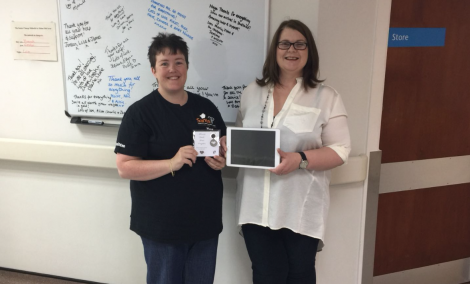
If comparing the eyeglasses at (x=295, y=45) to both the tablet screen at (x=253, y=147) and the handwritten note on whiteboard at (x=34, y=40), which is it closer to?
the tablet screen at (x=253, y=147)

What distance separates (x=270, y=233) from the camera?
1575mm

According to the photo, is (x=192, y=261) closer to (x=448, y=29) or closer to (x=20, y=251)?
(x=20, y=251)

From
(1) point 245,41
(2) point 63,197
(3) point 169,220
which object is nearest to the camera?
(3) point 169,220

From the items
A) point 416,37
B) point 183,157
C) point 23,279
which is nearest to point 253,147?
point 183,157

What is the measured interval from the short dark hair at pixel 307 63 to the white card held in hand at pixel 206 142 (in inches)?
13.7

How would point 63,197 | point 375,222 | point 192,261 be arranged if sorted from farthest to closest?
point 63,197, point 375,222, point 192,261

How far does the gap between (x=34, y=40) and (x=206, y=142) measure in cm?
150

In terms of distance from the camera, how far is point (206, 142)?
1.47 meters

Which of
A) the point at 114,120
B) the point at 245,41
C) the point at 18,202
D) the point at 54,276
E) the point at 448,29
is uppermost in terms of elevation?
the point at 448,29

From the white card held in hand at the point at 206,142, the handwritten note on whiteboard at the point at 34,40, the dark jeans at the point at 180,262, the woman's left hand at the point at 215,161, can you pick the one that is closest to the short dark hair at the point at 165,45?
the white card held in hand at the point at 206,142

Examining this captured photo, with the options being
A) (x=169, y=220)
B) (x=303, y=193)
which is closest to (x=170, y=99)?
(x=169, y=220)

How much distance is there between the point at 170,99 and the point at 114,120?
82 centimetres

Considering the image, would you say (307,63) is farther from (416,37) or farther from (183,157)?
(416,37)

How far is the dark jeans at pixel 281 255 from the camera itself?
155cm
